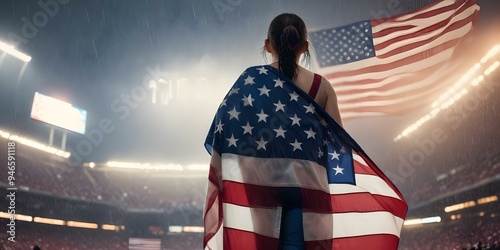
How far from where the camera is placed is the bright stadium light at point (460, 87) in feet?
73.8

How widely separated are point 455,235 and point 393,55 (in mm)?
21234

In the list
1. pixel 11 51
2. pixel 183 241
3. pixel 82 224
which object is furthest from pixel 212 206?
pixel 183 241

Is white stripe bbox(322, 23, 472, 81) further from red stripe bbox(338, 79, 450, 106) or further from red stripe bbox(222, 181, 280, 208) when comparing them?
red stripe bbox(222, 181, 280, 208)

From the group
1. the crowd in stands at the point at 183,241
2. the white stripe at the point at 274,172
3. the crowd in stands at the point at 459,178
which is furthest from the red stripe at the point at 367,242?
the crowd in stands at the point at 183,241

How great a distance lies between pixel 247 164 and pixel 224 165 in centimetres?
10

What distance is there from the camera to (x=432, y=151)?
32562 mm

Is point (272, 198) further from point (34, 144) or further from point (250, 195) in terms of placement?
point (34, 144)

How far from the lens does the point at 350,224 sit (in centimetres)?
189

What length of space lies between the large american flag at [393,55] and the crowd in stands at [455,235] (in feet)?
36.8

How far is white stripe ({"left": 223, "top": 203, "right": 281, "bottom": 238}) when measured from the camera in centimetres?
164

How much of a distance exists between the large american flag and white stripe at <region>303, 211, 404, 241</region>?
575 centimetres

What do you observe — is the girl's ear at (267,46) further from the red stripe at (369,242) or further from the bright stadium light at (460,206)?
the bright stadium light at (460,206)

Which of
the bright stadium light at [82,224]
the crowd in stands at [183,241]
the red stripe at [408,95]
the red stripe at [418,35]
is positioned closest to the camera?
the red stripe at [418,35]

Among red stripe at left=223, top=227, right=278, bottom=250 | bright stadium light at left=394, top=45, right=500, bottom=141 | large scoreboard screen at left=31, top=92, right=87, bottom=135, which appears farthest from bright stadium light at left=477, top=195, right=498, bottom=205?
large scoreboard screen at left=31, top=92, right=87, bottom=135
